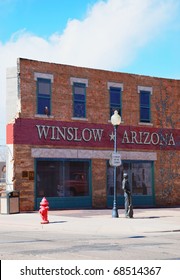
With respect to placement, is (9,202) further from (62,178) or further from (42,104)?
(42,104)

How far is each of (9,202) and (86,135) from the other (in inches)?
237

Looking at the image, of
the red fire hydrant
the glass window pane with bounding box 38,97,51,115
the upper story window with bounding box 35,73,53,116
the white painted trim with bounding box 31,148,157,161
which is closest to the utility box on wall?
the white painted trim with bounding box 31,148,157,161

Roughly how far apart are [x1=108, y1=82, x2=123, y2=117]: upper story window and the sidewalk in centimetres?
728

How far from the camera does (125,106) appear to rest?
3081cm

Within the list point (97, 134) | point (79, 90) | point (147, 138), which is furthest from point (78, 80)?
point (147, 138)

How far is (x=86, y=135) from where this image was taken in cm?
2934

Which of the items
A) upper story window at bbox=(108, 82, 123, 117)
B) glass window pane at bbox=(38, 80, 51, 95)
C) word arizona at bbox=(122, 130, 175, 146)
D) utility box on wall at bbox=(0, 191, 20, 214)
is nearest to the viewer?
utility box on wall at bbox=(0, 191, 20, 214)

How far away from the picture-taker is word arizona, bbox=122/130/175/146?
101 ft

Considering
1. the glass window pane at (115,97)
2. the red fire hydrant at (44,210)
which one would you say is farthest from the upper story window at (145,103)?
the red fire hydrant at (44,210)

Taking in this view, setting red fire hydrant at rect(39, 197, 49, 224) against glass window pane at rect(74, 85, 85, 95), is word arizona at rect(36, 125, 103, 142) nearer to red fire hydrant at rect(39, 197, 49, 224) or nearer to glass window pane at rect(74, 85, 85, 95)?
glass window pane at rect(74, 85, 85, 95)

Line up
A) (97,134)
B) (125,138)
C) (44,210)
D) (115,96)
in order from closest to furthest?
1. (44,210)
2. (97,134)
3. (115,96)
4. (125,138)
